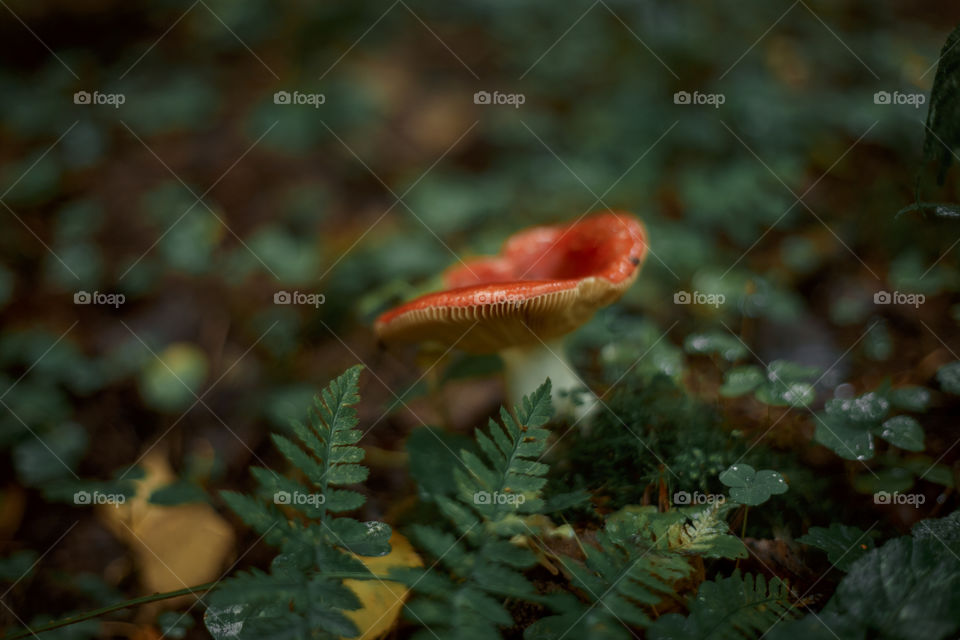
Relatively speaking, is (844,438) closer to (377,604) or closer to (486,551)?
(486,551)

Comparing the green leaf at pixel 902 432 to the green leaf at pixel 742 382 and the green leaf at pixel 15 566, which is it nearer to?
the green leaf at pixel 742 382

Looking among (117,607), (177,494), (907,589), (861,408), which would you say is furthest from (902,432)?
(177,494)

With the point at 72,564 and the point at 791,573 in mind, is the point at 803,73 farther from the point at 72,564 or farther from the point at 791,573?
the point at 72,564

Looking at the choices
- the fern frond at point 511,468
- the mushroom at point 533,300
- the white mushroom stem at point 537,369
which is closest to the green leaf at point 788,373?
the mushroom at point 533,300

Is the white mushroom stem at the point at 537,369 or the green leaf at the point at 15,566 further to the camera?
the white mushroom stem at the point at 537,369

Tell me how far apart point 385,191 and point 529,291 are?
337 cm

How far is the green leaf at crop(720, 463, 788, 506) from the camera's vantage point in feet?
5.35

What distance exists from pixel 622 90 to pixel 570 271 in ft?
9.43

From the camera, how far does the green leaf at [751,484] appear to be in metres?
1.63

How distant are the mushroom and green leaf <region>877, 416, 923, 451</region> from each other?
904mm

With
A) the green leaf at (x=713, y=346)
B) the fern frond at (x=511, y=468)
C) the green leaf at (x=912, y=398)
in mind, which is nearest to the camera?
the fern frond at (x=511, y=468)

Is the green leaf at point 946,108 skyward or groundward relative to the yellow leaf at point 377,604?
skyward

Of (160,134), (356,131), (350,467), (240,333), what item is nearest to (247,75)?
(160,134)

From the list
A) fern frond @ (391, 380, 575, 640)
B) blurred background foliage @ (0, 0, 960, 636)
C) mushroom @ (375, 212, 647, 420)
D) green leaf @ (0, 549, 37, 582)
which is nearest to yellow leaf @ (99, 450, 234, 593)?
blurred background foliage @ (0, 0, 960, 636)
